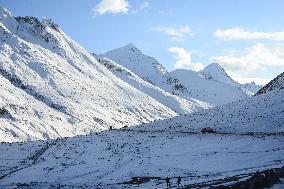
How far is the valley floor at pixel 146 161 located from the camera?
63.8 ft

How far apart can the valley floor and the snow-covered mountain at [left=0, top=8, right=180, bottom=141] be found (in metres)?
44.0

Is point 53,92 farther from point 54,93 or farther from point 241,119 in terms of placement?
point 241,119

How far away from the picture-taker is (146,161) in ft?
82.2

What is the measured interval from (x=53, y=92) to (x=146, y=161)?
349ft

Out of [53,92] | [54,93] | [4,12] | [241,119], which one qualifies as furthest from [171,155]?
[4,12]

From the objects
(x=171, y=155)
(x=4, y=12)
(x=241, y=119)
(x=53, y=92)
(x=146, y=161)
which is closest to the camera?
(x=146, y=161)

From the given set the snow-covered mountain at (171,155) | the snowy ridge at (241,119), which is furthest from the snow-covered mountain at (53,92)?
the snowy ridge at (241,119)

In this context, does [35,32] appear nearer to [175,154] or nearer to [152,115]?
[152,115]

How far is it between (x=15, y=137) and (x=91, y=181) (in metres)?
57.2

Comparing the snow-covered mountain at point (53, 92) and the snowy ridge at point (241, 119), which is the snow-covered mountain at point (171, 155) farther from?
the snow-covered mountain at point (53, 92)

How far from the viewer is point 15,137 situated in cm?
7388

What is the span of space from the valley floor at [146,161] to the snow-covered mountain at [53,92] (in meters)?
44.0


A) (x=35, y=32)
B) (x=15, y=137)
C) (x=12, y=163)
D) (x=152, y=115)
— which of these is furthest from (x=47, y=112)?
(x=35, y=32)

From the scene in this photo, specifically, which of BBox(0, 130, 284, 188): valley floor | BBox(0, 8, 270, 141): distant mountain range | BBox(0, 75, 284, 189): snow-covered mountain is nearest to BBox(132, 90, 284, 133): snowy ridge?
BBox(0, 75, 284, 189): snow-covered mountain
